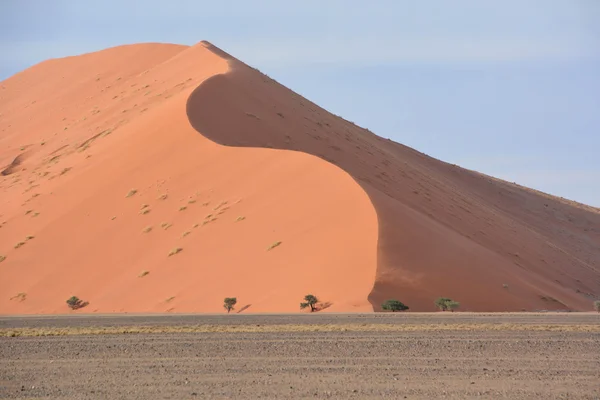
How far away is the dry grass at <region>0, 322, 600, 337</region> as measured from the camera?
2297cm

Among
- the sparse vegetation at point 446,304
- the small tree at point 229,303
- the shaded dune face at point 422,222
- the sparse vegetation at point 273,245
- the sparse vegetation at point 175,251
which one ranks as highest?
the shaded dune face at point 422,222

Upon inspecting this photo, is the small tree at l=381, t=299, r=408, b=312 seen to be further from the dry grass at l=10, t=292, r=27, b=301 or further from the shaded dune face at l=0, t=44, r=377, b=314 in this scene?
the dry grass at l=10, t=292, r=27, b=301

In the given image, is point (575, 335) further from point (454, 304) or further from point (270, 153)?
point (270, 153)

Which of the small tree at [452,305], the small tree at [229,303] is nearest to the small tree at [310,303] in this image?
the small tree at [229,303]

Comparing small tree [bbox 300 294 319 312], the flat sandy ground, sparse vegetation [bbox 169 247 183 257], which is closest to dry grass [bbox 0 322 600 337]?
the flat sandy ground

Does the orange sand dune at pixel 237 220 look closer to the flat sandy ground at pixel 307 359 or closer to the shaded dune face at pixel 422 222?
the shaded dune face at pixel 422 222

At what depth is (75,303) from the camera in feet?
122

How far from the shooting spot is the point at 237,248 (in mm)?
36625

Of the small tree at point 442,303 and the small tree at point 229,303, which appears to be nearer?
the small tree at point 442,303

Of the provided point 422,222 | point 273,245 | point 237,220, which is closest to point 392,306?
point 273,245

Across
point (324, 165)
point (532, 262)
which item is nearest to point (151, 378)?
point (324, 165)

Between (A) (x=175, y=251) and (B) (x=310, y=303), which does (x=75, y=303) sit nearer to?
(A) (x=175, y=251)

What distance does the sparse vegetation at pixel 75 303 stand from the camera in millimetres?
36969

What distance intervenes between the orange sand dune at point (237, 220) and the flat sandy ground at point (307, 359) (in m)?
7.27
